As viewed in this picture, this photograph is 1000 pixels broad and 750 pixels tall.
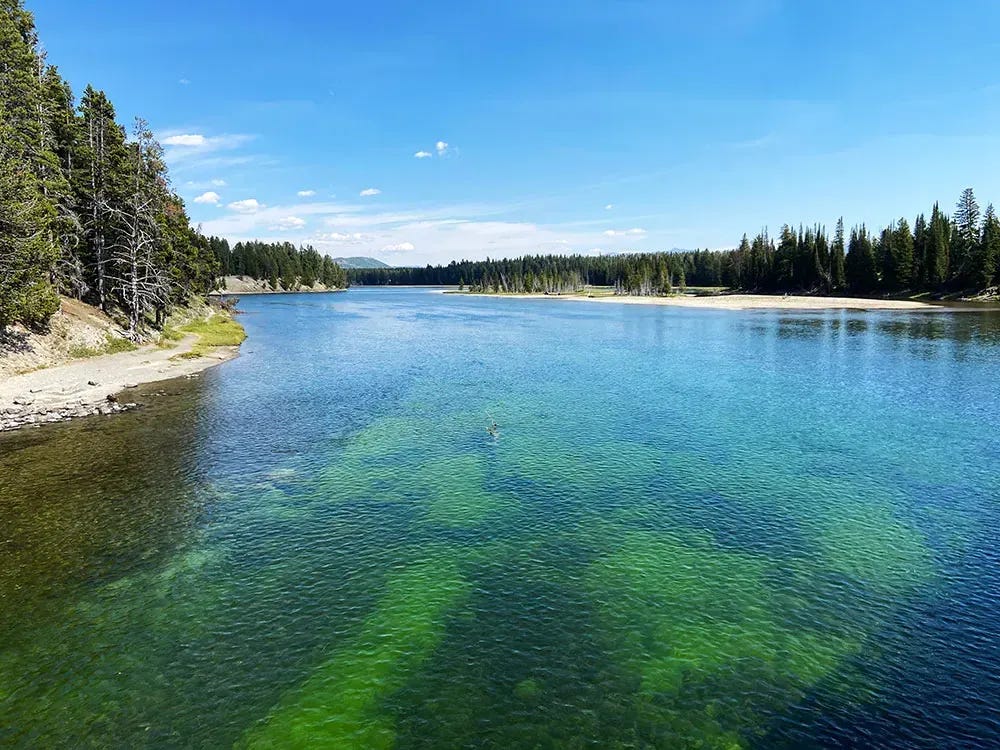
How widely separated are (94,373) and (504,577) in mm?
49814

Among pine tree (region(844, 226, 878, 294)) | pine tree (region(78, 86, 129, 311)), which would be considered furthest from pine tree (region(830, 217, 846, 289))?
pine tree (region(78, 86, 129, 311))

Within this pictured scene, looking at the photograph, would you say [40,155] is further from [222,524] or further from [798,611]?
[798,611]

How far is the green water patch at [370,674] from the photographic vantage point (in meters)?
14.1

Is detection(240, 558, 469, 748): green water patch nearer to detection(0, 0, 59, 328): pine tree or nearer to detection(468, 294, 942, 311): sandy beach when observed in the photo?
detection(0, 0, 59, 328): pine tree

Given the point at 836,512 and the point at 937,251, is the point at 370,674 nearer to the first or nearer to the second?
the point at 836,512

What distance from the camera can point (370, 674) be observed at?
16.2 metres

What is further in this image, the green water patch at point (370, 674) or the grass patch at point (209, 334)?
the grass patch at point (209, 334)

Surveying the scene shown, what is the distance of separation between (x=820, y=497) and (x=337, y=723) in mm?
24290

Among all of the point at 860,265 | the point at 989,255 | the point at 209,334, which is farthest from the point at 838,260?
the point at 209,334

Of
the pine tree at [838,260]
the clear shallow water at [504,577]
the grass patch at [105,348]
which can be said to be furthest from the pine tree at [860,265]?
the grass patch at [105,348]

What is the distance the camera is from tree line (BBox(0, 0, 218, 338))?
4834 centimetres

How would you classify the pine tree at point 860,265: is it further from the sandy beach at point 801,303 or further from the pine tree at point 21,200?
the pine tree at point 21,200

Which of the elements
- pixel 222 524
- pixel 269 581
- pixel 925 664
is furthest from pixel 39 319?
pixel 925 664

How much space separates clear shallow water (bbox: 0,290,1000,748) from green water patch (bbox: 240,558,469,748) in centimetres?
8
